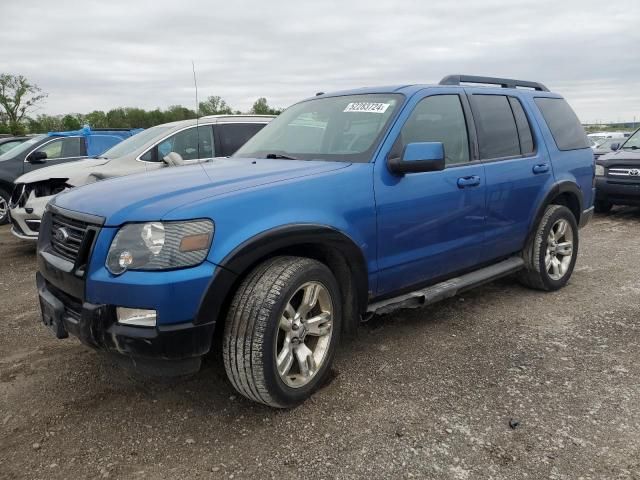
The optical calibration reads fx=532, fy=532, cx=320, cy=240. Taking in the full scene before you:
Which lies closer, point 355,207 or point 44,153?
point 355,207

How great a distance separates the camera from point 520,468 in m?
2.41

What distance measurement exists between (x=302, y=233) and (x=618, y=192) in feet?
26.6

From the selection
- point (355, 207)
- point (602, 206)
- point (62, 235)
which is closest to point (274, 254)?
point (355, 207)

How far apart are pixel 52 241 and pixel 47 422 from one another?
0.99 m

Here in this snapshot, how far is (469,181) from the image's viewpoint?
12.5ft

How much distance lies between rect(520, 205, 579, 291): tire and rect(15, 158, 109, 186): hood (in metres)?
5.22

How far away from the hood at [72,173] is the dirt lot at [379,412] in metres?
2.83

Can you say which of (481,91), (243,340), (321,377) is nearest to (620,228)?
(481,91)

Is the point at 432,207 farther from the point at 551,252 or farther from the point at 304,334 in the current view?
the point at 551,252

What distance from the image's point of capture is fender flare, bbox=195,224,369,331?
252 cm

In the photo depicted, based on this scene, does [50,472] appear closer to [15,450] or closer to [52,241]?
[15,450]

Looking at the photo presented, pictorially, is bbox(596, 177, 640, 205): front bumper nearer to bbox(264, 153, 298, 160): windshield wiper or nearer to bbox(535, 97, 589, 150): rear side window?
bbox(535, 97, 589, 150): rear side window

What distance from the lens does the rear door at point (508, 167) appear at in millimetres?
4098

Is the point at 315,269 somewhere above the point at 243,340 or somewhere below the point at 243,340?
above
